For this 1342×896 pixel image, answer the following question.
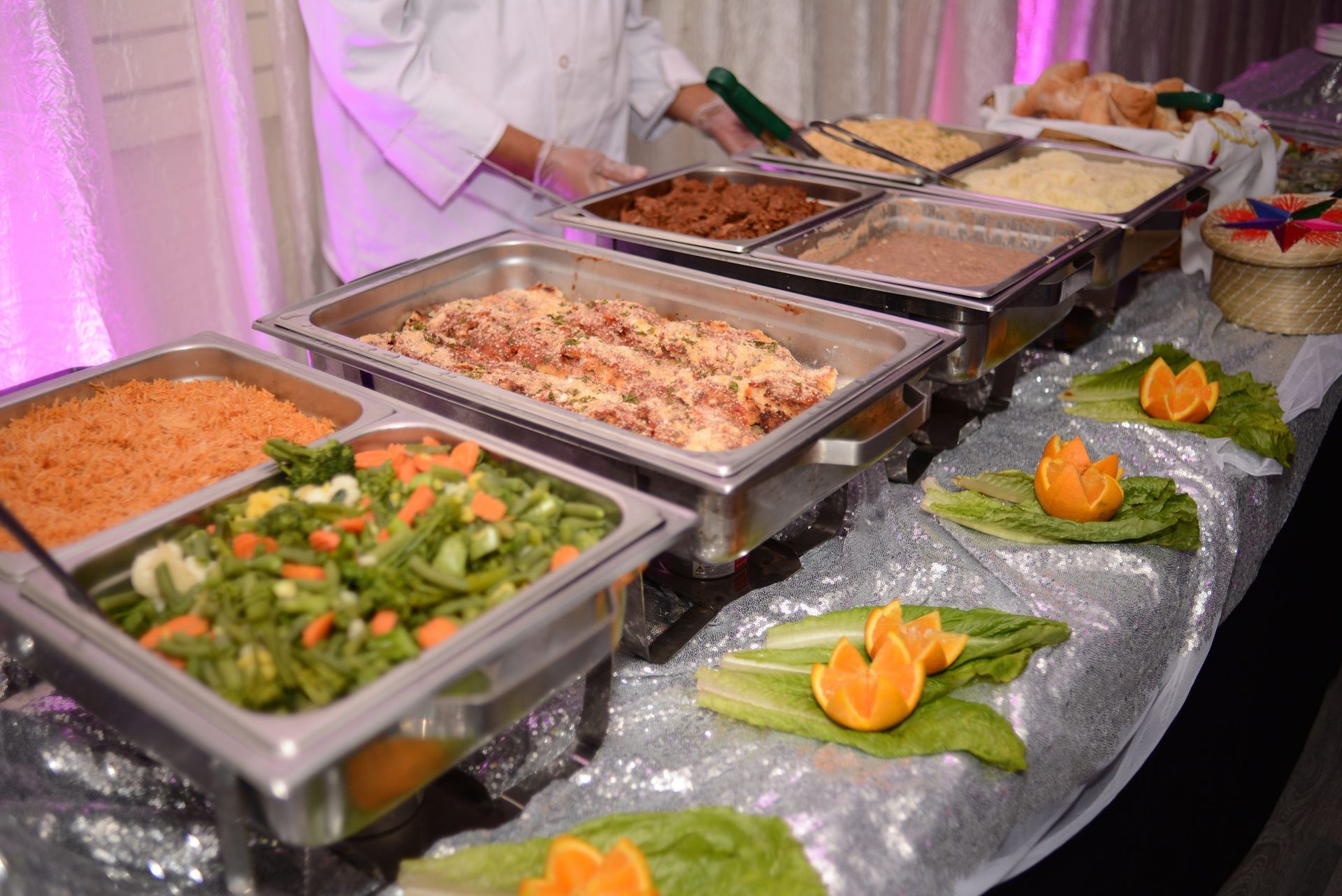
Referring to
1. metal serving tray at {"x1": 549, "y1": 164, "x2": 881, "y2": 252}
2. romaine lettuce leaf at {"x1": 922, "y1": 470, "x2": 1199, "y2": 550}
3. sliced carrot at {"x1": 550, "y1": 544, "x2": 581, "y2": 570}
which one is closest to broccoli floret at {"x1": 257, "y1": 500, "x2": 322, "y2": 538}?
sliced carrot at {"x1": 550, "y1": 544, "x2": 581, "y2": 570}

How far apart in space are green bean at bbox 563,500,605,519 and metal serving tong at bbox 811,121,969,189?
5.93 ft

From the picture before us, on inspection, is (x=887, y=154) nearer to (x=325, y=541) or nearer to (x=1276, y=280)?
(x=1276, y=280)

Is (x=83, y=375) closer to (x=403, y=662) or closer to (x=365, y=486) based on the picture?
(x=365, y=486)

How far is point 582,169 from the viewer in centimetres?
265

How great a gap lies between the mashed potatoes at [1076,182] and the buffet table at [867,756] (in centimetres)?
81

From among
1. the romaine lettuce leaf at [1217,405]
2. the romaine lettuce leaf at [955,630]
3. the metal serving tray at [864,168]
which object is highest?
the metal serving tray at [864,168]

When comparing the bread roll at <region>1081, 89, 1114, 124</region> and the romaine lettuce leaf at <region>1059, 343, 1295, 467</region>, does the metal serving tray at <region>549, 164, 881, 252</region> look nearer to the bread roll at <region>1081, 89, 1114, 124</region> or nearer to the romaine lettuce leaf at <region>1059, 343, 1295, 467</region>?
the romaine lettuce leaf at <region>1059, 343, 1295, 467</region>

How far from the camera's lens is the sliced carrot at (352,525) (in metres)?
1.17

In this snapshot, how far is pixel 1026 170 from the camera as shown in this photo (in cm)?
280

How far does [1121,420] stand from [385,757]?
171 centimetres

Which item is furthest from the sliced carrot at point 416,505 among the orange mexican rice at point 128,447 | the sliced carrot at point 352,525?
the orange mexican rice at point 128,447

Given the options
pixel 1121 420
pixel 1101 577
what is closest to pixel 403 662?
pixel 1101 577

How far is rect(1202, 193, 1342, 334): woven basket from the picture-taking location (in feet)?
7.93

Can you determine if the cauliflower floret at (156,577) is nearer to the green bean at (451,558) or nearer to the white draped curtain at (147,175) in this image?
the green bean at (451,558)
